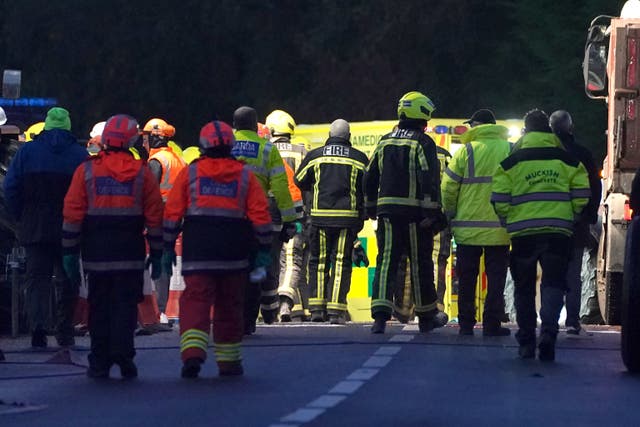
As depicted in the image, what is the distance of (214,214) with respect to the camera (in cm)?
1539

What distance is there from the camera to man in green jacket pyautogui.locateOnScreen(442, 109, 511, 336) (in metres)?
19.5

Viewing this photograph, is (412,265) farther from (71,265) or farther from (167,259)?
(71,265)

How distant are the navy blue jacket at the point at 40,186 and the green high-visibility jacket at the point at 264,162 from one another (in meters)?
1.65

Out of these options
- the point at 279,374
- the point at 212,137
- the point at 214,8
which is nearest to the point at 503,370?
the point at 279,374

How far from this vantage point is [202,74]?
4722 cm

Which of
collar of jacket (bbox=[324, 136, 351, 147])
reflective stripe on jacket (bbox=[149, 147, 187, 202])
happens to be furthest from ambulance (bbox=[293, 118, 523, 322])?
reflective stripe on jacket (bbox=[149, 147, 187, 202])

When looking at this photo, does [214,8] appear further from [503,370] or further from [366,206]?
[503,370]

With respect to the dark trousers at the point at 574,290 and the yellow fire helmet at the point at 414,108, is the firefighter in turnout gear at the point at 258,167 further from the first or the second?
the dark trousers at the point at 574,290

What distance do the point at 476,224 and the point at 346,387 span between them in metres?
5.50

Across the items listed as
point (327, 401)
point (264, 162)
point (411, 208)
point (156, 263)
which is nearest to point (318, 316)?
point (411, 208)

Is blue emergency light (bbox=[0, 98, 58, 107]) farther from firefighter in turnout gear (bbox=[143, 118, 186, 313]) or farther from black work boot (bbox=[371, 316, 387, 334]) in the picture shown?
black work boot (bbox=[371, 316, 387, 334])

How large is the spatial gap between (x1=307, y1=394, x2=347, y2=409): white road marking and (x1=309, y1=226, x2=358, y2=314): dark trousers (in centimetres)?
835

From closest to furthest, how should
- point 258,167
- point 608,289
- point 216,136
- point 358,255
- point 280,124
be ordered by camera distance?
point 216,136 → point 258,167 → point 608,289 → point 358,255 → point 280,124

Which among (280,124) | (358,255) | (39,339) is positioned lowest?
(39,339)
